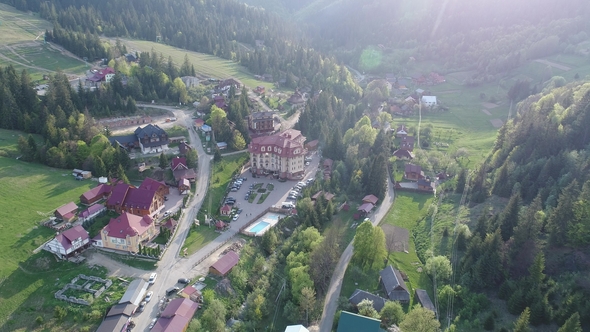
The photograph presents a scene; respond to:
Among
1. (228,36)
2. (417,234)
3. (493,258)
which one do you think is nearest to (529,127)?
(417,234)

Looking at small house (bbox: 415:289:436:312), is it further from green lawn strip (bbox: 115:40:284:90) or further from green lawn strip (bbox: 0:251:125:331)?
green lawn strip (bbox: 115:40:284:90)

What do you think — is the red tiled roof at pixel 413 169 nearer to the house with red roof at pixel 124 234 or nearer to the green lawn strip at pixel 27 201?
the house with red roof at pixel 124 234

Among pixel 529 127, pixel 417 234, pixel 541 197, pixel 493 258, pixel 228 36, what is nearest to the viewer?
pixel 493 258

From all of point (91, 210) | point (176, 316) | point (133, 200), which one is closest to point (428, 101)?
point (133, 200)

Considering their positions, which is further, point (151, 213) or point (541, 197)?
point (151, 213)

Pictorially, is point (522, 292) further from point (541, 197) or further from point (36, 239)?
point (36, 239)
